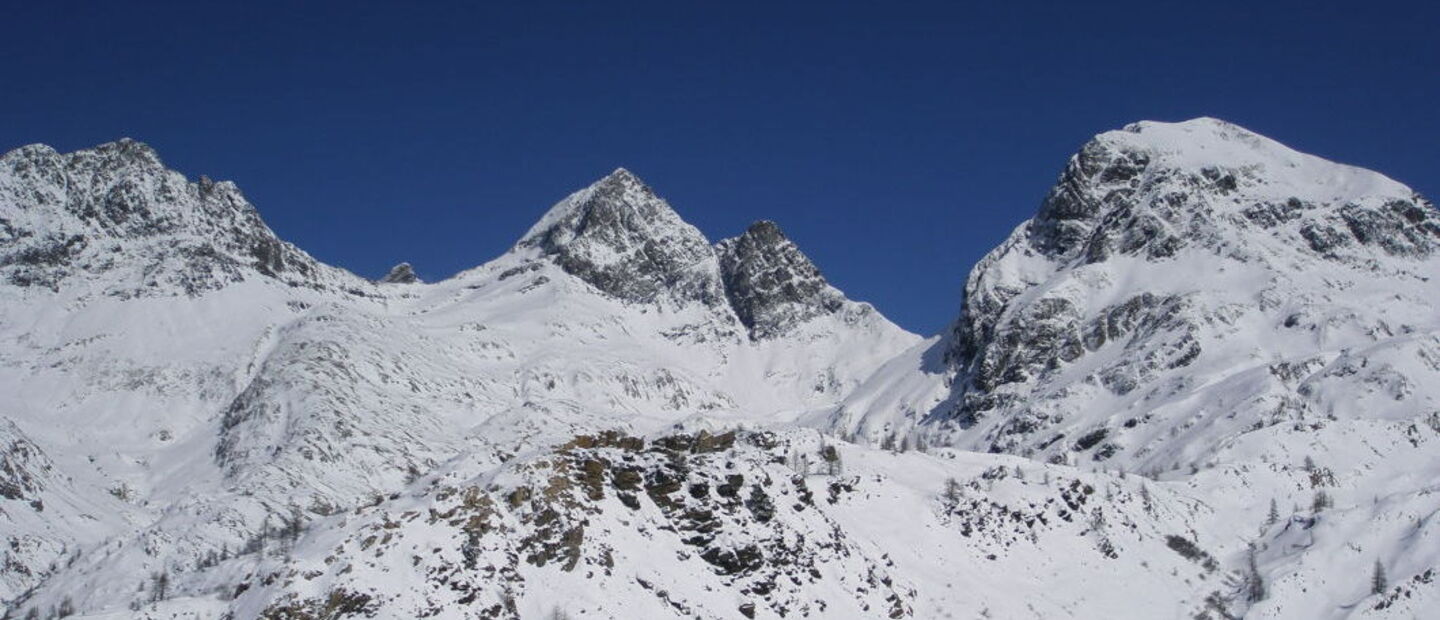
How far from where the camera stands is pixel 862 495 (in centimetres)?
9869

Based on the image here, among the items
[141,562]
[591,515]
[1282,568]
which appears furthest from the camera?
[141,562]

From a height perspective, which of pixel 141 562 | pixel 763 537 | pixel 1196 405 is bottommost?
pixel 763 537

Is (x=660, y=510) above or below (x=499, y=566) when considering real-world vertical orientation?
above

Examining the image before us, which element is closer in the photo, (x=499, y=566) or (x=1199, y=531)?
(x=499, y=566)

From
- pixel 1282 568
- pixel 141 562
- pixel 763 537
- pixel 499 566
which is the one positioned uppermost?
pixel 141 562

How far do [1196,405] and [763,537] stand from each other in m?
125

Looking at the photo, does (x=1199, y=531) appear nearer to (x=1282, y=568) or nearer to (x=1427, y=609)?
(x=1282, y=568)

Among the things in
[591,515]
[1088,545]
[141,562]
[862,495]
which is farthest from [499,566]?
[141,562]

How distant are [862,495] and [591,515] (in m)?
31.5

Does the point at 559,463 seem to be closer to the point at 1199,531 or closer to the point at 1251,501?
the point at 1199,531

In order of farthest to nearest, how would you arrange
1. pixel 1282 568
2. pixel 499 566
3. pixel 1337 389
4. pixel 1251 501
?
pixel 1337 389 < pixel 1251 501 < pixel 1282 568 < pixel 499 566

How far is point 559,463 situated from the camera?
74688 millimetres

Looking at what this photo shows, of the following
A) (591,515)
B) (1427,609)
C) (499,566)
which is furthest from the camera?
(1427,609)

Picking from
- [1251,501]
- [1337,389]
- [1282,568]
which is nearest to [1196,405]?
[1337,389]
